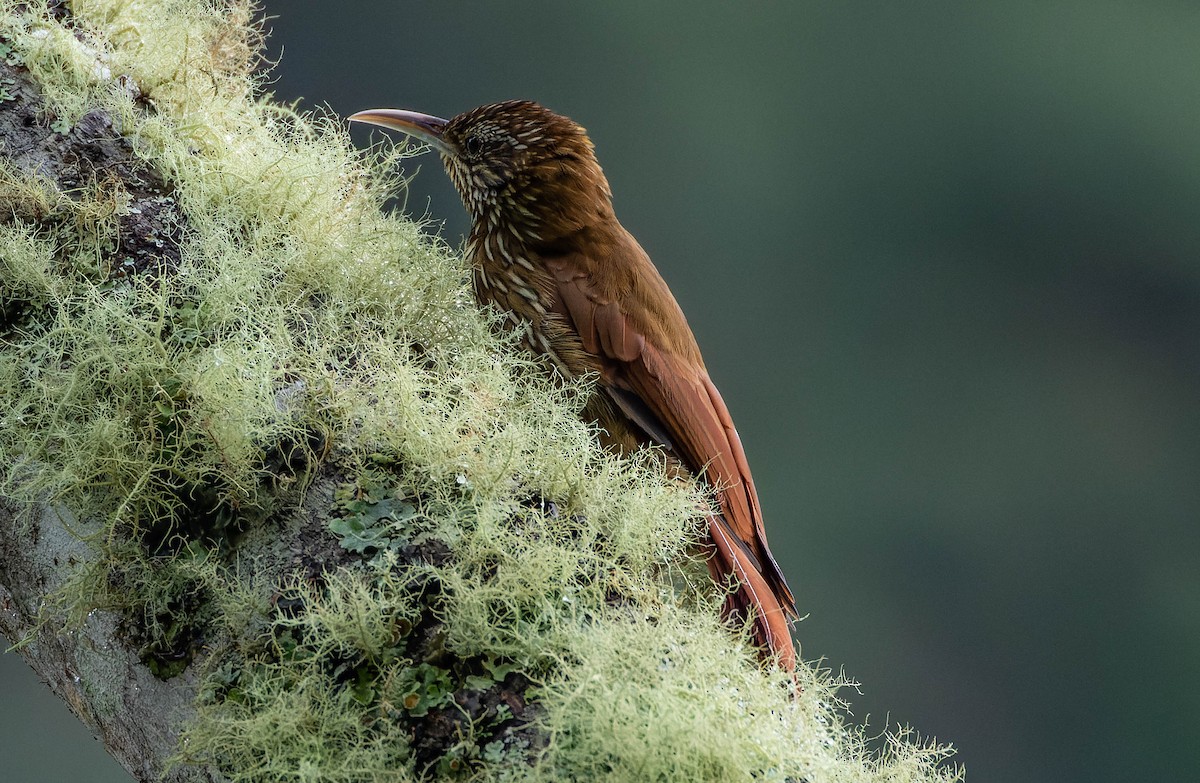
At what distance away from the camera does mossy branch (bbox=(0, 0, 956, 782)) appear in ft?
2.61

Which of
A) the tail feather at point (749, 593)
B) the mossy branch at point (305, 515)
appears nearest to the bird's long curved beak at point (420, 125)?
the mossy branch at point (305, 515)

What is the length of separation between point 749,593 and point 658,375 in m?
0.47

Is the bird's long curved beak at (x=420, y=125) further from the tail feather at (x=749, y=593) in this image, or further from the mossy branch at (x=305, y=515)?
the tail feather at (x=749, y=593)

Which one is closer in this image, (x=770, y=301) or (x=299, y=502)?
(x=299, y=502)

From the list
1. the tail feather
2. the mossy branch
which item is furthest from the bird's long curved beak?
the tail feather

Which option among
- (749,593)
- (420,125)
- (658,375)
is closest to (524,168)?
(420,125)

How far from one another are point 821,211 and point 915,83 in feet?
2.32

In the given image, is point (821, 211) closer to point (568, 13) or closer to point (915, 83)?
point (915, 83)

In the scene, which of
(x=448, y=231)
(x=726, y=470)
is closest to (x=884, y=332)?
(x=448, y=231)

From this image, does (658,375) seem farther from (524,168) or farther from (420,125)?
(420,125)

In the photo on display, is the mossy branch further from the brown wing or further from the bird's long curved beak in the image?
the bird's long curved beak

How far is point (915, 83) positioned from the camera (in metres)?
4.87

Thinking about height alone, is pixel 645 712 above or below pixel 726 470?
above

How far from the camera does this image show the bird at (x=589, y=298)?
1.59 meters
